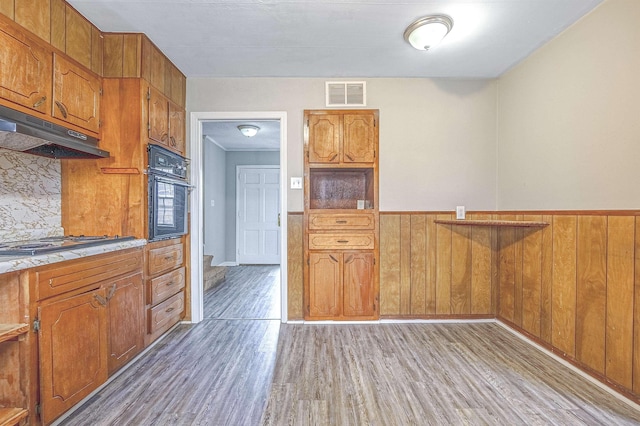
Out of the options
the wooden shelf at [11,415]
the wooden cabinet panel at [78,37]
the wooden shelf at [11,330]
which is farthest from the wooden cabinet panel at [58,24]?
the wooden shelf at [11,415]

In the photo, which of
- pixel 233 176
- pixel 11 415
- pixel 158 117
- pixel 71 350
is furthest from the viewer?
pixel 233 176

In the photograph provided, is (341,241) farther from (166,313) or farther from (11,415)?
(11,415)

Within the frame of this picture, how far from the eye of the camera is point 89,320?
5.40 feet

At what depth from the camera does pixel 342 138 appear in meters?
2.86

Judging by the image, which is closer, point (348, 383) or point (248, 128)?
point (348, 383)

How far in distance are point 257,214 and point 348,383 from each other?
4527 millimetres

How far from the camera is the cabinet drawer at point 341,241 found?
2848 mm

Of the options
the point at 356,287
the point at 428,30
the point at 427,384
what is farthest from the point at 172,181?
the point at 427,384

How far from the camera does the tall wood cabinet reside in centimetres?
285

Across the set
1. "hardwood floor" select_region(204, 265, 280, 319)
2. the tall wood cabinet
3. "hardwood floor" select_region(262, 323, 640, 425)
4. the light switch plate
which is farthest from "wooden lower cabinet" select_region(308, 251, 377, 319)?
the light switch plate

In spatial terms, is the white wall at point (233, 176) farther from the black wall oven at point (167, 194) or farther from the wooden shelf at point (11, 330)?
the wooden shelf at point (11, 330)

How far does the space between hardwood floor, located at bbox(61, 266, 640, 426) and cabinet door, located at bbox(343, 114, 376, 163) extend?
1715 millimetres

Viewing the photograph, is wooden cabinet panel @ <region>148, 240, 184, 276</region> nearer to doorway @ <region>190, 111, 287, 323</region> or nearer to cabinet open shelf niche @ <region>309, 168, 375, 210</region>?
doorway @ <region>190, 111, 287, 323</region>

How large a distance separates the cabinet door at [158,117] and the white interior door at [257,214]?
3.43m
